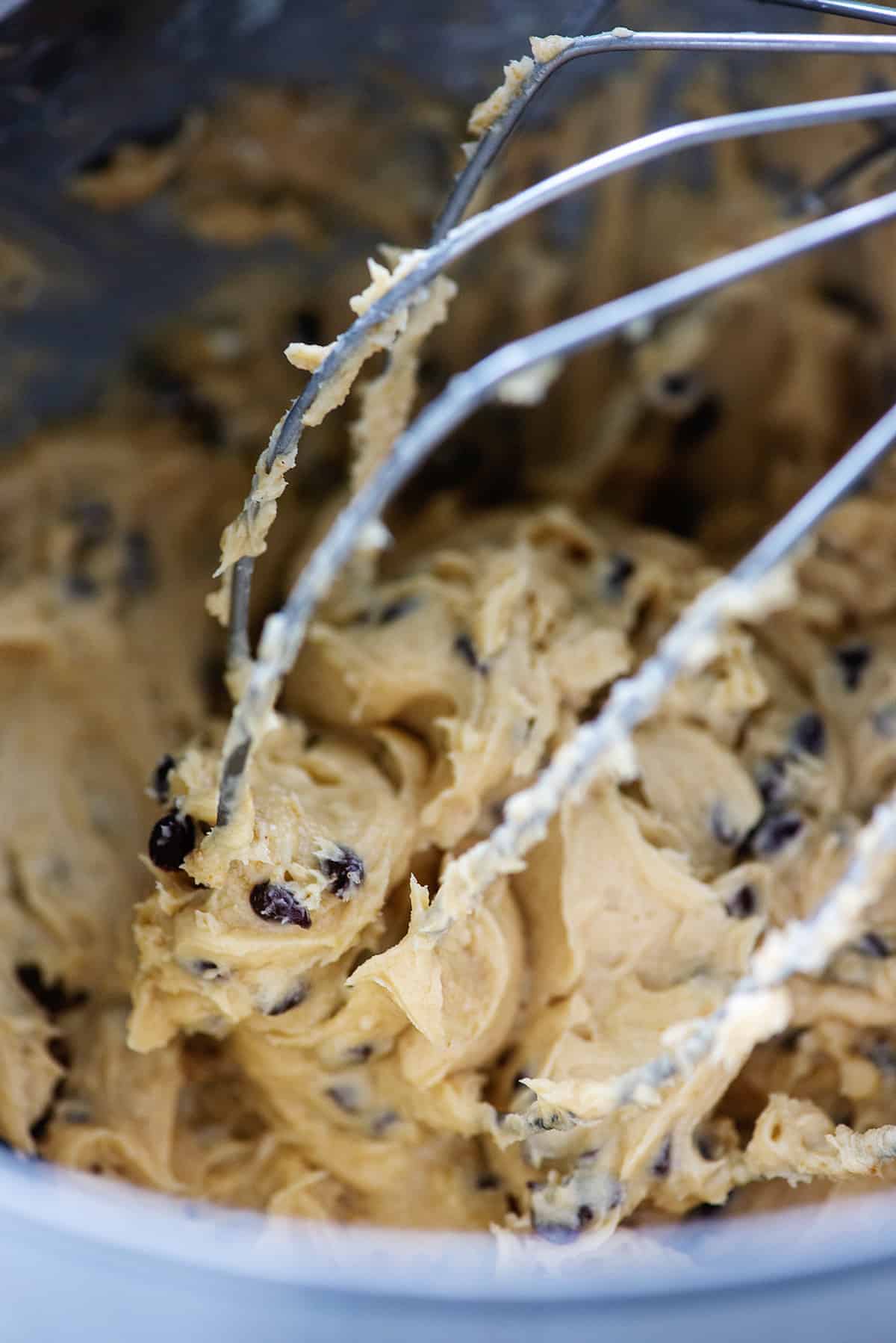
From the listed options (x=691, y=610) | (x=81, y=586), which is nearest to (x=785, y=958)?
(x=691, y=610)

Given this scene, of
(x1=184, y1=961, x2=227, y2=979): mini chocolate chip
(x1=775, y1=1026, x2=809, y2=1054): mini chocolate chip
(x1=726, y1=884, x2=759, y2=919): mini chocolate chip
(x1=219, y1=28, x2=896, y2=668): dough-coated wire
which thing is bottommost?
(x1=775, y1=1026, x2=809, y2=1054): mini chocolate chip

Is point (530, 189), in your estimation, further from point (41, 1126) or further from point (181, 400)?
point (41, 1126)

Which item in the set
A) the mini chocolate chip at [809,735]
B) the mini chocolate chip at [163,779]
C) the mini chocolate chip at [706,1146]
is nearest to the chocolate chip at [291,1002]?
the mini chocolate chip at [163,779]

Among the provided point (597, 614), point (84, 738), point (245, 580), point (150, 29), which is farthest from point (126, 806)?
point (150, 29)

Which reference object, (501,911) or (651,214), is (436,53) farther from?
(501,911)

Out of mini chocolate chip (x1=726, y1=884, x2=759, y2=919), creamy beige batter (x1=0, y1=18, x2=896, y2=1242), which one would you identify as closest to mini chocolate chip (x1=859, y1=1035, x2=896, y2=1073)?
creamy beige batter (x1=0, y1=18, x2=896, y2=1242)

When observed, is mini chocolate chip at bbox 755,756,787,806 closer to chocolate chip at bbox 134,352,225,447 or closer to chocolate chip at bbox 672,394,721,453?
chocolate chip at bbox 672,394,721,453
